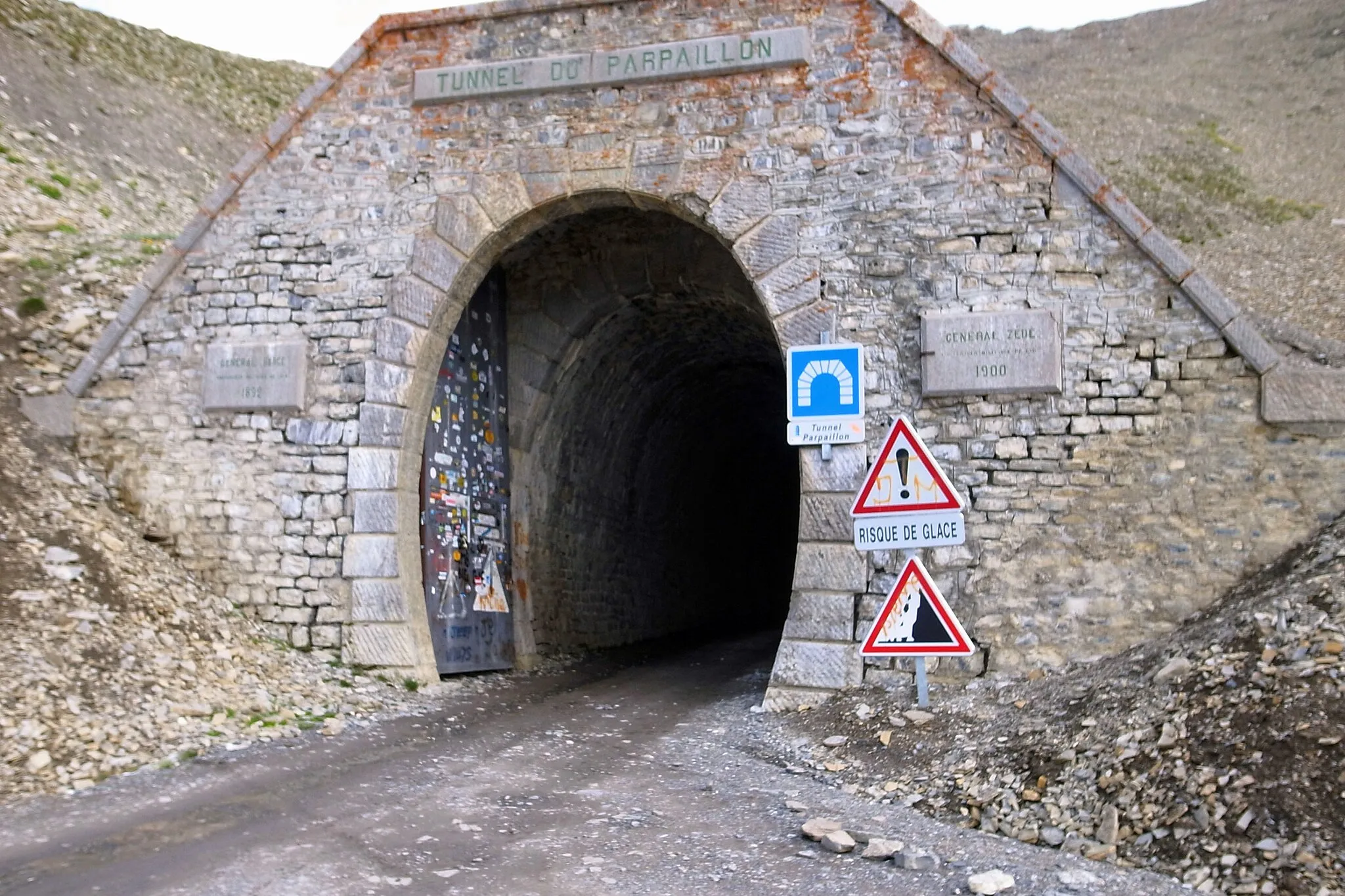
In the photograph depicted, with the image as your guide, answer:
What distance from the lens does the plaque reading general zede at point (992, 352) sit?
7.77 metres

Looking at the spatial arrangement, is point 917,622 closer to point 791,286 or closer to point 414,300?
point 791,286

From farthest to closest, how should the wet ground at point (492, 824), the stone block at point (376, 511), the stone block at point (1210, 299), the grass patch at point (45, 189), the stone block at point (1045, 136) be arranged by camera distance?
the grass patch at point (45, 189) < the stone block at point (376, 511) < the stone block at point (1045, 136) < the stone block at point (1210, 299) < the wet ground at point (492, 824)

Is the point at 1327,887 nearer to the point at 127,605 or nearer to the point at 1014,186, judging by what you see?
the point at 1014,186

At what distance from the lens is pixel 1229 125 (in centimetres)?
2958

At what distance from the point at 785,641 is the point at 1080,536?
6.95ft

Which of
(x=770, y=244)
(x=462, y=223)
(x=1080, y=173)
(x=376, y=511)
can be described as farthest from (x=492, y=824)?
(x=1080, y=173)

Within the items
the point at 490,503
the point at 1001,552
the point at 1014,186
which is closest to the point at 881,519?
the point at 1001,552

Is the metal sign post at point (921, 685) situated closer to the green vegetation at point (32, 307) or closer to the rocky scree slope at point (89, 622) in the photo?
the rocky scree slope at point (89, 622)

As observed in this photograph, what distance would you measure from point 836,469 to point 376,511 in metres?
3.60

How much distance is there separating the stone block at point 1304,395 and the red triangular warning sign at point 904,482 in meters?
2.41

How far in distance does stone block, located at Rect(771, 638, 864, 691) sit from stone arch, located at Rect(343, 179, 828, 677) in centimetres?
258

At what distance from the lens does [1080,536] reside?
298 inches

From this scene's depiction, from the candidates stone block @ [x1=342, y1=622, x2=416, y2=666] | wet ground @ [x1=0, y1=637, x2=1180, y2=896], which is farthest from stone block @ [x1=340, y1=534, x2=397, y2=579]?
wet ground @ [x1=0, y1=637, x2=1180, y2=896]

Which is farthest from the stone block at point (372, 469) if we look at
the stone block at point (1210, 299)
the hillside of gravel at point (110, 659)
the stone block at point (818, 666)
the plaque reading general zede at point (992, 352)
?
the stone block at point (1210, 299)
